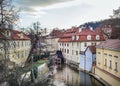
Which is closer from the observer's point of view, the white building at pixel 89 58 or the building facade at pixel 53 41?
the white building at pixel 89 58

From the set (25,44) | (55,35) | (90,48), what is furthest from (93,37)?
(55,35)

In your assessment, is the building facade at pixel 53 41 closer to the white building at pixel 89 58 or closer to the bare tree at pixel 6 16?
the white building at pixel 89 58

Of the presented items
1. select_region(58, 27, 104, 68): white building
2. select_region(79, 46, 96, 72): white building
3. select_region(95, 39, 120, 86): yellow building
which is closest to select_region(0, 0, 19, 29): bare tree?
select_region(95, 39, 120, 86): yellow building

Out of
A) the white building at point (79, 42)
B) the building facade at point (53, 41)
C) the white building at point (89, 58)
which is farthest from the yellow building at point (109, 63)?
the building facade at point (53, 41)

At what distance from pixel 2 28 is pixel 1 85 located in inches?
105

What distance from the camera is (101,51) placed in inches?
1024

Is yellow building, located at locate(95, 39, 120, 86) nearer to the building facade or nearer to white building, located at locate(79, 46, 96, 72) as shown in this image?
white building, located at locate(79, 46, 96, 72)

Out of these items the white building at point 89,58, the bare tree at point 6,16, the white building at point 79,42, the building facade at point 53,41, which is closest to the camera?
the bare tree at point 6,16

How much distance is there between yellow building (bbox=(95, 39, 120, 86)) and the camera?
67.1ft

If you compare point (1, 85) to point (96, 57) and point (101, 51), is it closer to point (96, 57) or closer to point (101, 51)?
point (101, 51)

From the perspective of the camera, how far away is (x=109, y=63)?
23078mm

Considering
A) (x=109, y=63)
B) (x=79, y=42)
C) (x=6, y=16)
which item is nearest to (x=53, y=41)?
(x=79, y=42)

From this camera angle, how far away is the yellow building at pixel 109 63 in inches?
805

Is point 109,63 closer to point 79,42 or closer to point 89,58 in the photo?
point 89,58
